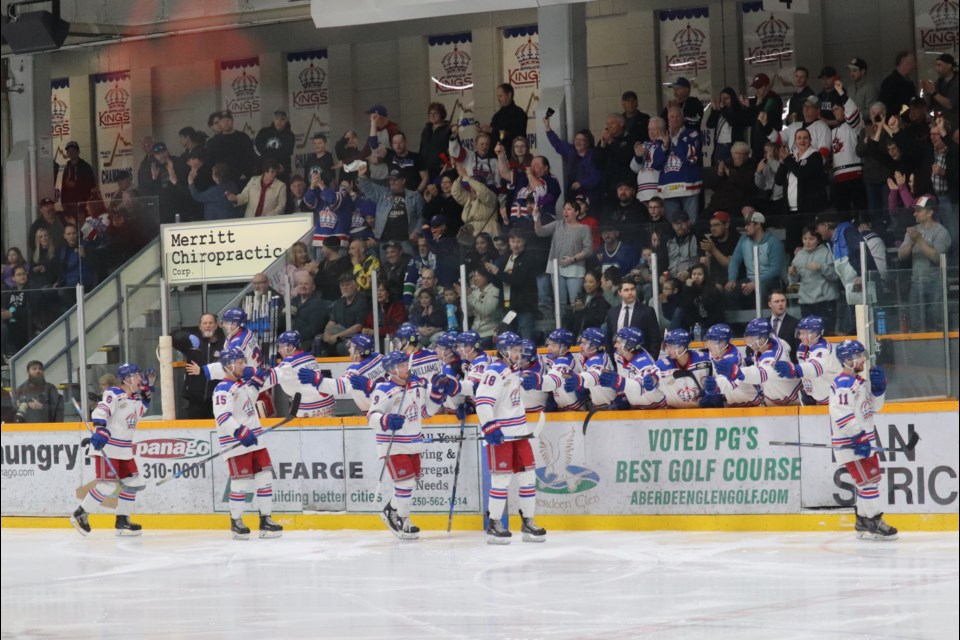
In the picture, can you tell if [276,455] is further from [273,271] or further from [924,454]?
[924,454]

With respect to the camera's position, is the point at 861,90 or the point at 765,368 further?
the point at 861,90

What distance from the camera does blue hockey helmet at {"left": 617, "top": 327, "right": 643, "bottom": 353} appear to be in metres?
11.5

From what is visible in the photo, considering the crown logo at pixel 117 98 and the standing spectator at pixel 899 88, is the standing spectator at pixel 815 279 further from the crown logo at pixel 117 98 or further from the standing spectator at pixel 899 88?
the crown logo at pixel 117 98

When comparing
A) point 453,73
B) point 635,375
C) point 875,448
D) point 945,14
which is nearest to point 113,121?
point 453,73

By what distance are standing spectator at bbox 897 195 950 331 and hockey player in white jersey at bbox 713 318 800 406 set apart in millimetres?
Answer: 1071

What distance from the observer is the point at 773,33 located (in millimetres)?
17625

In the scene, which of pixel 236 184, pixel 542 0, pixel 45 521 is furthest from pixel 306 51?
pixel 45 521

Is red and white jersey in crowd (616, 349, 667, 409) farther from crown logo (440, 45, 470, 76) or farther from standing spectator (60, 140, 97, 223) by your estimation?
crown logo (440, 45, 470, 76)

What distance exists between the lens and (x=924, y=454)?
10508 mm

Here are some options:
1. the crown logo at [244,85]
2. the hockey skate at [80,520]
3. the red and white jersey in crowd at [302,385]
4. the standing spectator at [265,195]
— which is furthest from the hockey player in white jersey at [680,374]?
the crown logo at [244,85]

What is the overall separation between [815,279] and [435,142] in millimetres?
5240

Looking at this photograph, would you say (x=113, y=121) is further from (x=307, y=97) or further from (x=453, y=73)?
(x=453, y=73)

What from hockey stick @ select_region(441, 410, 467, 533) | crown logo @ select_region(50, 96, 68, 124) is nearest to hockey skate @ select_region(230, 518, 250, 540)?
hockey stick @ select_region(441, 410, 467, 533)

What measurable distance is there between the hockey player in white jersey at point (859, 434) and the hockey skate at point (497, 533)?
2514 mm
